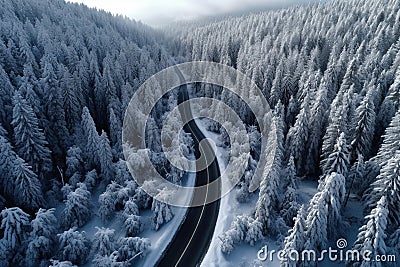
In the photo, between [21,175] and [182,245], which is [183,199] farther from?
[21,175]

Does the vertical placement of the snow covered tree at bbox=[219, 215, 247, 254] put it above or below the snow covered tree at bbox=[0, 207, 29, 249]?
below

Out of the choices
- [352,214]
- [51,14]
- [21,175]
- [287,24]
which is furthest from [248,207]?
[51,14]

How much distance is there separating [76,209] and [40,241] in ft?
22.4

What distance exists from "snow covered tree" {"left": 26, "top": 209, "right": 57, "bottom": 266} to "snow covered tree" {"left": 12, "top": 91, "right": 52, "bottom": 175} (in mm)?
12146

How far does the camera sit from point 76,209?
36.2 meters

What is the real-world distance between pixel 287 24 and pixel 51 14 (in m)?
107

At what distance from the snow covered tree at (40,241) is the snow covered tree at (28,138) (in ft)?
39.8

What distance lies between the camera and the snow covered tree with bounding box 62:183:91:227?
117ft

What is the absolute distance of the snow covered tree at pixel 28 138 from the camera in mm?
37938

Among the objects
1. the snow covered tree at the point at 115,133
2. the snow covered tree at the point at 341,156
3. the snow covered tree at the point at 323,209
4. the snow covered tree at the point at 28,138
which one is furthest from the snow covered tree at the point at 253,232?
the snow covered tree at the point at 28,138

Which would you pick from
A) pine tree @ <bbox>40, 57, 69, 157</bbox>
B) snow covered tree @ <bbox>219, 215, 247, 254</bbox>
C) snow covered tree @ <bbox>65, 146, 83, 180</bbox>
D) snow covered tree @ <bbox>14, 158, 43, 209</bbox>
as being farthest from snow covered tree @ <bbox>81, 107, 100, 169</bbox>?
snow covered tree @ <bbox>219, 215, 247, 254</bbox>

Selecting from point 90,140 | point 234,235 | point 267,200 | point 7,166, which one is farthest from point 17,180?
point 267,200

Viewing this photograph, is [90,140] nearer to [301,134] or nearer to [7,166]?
[7,166]

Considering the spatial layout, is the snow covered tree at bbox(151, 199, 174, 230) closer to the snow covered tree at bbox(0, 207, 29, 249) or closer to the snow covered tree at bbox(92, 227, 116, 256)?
the snow covered tree at bbox(92, 227, 116, 256)
